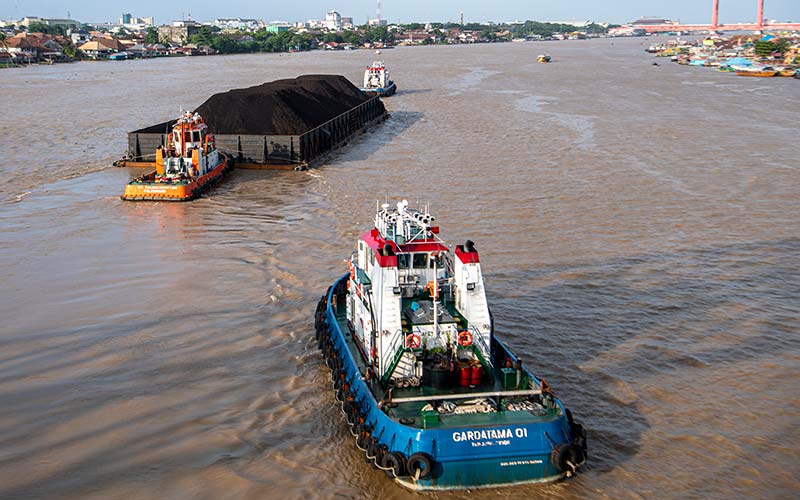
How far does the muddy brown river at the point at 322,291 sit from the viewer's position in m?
12.7

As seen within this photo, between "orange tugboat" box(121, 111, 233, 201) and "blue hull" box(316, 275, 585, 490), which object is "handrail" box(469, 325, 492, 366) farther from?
"orange tugboat" box(121, 111, 233, 201)

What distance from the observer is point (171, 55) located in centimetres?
17988

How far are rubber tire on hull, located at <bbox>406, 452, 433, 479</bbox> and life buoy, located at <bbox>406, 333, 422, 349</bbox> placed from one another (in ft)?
6.98

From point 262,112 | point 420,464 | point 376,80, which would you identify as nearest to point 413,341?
point 420,464

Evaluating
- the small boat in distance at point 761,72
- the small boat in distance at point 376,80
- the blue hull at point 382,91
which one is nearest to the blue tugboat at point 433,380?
the blue hull at point 382,91

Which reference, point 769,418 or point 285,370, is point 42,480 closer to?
point 285,370

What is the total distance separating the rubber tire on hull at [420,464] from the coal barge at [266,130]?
27.5 meters

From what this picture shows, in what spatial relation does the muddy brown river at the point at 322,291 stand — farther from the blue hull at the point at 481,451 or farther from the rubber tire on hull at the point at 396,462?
the rubber tire on hull at the point at 396,462

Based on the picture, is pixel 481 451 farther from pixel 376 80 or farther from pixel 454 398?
pixel 376 80

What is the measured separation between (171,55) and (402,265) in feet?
588

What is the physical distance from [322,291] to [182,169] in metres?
14.4

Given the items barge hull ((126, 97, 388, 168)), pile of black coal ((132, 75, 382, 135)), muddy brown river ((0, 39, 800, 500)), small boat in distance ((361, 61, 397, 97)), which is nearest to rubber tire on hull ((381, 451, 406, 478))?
muddy brown river ((0, 39, 800, 500))

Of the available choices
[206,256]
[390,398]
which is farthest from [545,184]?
[390,398]

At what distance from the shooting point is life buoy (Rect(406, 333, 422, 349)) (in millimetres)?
12703
